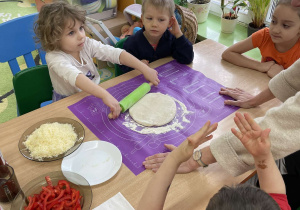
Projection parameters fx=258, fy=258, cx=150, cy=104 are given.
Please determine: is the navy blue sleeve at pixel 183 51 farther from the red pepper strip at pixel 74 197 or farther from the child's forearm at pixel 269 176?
the red pepper strip at pixel 74 197

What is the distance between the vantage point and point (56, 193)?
789mm

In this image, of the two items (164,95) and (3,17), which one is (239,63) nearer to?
(164,95)

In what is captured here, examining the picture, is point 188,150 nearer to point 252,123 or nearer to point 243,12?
point 252,123

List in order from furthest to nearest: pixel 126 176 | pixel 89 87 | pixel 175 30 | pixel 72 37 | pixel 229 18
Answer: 1. pixel 229 18
2. pixel 175 30
3. pixel 72 37
4. pixel 89 87
5. pixel 126 176

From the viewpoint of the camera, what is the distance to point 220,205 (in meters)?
0.51

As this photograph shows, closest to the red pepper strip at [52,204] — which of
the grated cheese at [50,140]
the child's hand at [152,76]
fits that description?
the grated cheese at [50,140]

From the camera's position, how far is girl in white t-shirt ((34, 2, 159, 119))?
123 cm

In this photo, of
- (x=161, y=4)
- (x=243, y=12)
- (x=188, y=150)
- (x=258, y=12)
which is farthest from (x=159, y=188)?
(x=243, y=12)

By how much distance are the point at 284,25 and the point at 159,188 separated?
1.12 meters

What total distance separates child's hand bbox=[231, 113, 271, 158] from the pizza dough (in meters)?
0.42

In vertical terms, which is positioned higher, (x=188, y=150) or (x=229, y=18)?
(x=188, y=150)

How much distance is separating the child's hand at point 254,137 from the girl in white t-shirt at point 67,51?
2.06 feet

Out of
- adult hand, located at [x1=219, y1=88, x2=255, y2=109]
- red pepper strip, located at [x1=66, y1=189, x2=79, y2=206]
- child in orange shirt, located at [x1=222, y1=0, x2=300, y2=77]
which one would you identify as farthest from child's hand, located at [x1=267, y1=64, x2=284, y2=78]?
red pepper strip, located at [x1=66, y1=189, x2=79, y2=206]

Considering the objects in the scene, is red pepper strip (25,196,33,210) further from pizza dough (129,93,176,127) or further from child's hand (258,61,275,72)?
child's hand (258,61,275,72)
